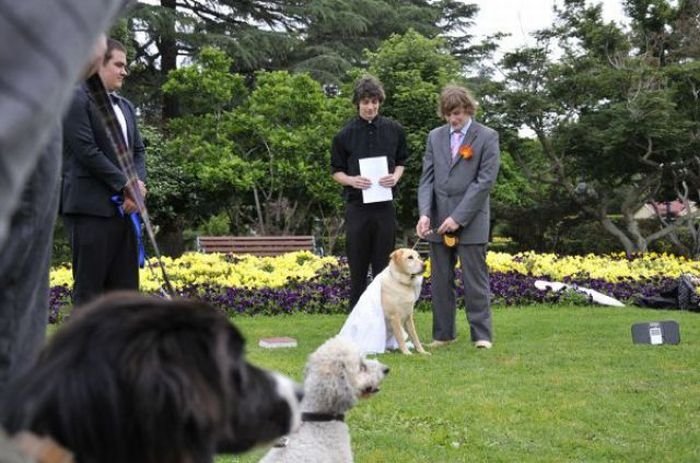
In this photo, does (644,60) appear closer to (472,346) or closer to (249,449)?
(472,346)

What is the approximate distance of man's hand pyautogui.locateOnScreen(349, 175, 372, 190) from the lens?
7.81m

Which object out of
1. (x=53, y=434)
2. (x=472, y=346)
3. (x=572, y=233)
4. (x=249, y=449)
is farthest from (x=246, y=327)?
(x=572, y=233)

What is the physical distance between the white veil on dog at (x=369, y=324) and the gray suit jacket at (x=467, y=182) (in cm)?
81

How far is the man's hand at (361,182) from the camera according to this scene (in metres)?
7.81

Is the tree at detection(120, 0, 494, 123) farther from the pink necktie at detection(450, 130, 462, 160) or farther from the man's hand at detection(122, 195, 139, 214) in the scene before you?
the man's hand at detection(122, 195, 139, 214)

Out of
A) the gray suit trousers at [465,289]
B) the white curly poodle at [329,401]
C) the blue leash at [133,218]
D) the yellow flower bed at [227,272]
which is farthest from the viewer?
the yellow flower bed at [227,272]

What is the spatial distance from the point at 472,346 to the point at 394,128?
7.05 feet

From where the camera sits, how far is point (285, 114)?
1916 centimetres

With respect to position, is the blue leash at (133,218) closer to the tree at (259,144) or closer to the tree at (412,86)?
the tree at (259,144)

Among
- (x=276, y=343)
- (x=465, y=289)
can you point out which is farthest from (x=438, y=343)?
(x=276, y=343)

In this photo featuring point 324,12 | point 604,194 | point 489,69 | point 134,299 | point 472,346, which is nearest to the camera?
point 134,299

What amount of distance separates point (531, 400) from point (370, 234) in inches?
107

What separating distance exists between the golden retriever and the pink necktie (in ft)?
3.30

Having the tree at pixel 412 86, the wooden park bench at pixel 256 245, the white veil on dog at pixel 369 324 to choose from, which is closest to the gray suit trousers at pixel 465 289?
the white veil on dog at pixel 369 324
